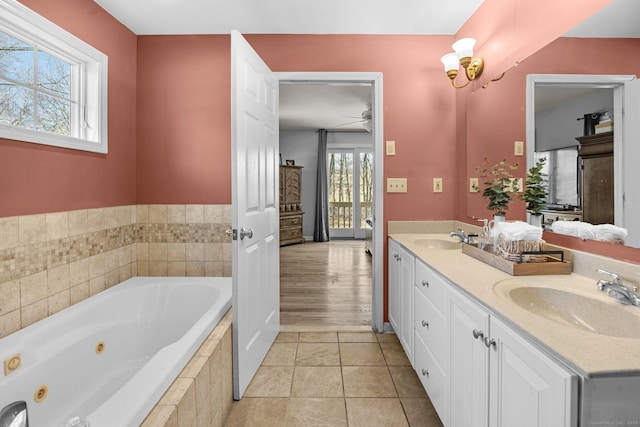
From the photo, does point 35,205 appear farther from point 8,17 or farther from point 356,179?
point 356,179

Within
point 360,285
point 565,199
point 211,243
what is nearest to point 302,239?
point 360,285

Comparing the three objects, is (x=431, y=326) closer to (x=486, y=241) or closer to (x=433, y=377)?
(x=433, y=377)

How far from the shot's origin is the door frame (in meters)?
2.74

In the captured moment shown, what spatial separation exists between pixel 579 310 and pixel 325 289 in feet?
9.78

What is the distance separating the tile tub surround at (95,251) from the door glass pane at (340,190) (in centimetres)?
534

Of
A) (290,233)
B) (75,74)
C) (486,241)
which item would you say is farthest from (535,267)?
(290,233)

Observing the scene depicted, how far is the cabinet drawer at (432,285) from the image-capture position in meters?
1.57

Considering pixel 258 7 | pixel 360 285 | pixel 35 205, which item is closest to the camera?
pixel 35 205

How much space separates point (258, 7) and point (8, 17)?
1384mm

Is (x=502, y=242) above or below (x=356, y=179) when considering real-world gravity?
below

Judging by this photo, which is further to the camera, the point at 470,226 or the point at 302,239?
the point at 302,239

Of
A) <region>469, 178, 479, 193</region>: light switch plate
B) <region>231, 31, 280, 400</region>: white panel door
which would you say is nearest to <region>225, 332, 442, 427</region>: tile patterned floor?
<region>231, 31, 280, 400</region>: white panel door

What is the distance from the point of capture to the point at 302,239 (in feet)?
24.4

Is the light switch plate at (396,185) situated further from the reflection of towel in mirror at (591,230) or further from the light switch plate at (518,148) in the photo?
the reflection of towel in mirror at (591,230)
